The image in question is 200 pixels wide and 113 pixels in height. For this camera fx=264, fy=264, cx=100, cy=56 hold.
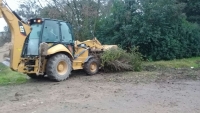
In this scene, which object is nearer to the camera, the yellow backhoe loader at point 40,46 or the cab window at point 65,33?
the yellow backhoe loader at point 40,46

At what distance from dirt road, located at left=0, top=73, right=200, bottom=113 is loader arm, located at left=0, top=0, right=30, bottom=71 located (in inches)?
36.4

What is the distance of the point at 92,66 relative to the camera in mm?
11539

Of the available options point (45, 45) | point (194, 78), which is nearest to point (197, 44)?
point (194, 78)

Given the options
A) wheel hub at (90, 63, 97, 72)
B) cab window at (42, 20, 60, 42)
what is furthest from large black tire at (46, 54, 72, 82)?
wheel hub at (90, 63, 97, 72)

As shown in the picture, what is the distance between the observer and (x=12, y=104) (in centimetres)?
639

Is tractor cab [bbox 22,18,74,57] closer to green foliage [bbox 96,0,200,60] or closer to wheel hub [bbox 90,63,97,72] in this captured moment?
wheel hub [bbox 90,63,97,72]

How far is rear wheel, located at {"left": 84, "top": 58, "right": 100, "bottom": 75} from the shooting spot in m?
11.2

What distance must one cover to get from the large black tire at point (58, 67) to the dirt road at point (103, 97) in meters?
0.32

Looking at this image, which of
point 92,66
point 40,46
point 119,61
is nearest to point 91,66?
point 92,66

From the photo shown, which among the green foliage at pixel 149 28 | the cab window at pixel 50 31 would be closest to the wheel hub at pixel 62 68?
the cab window at pixel 50 31

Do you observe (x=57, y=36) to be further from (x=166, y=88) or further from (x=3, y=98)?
(x=166, y=88)

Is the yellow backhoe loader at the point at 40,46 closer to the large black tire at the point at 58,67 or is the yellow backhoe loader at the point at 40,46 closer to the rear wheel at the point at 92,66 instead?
the large black tire at the point at 58,67

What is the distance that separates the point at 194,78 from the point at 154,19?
7.53 m

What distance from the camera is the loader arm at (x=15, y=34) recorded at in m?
8.90
